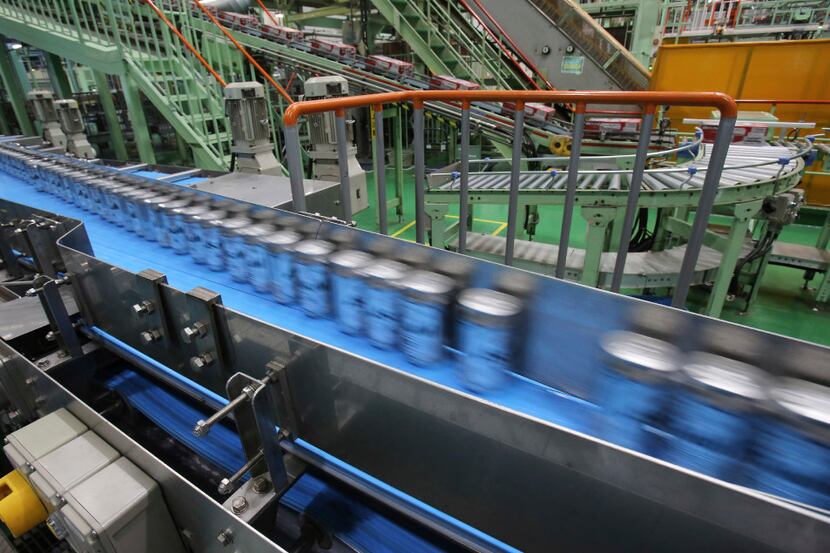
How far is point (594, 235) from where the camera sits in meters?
2.65

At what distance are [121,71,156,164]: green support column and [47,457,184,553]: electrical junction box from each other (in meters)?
5.09

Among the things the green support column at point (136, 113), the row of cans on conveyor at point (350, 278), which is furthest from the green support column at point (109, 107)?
the row of cans on conveyor at point (350, 278)

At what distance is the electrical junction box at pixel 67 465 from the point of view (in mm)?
776

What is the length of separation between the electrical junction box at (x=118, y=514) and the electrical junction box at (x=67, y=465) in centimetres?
2

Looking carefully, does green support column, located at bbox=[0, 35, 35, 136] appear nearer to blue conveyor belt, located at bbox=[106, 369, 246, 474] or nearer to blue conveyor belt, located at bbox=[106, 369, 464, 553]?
blue conveyor belt, located at bbox=[106, 369, 246, 474]

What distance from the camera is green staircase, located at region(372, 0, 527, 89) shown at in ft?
23.1

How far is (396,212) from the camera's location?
18.1 ft

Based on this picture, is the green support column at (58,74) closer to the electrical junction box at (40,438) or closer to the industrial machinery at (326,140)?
the industrial machinery at (326,140)

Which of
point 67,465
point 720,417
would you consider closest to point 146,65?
point 67,465

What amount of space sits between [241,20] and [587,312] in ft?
26.6

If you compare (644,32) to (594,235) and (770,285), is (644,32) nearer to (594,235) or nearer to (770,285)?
(770,285)

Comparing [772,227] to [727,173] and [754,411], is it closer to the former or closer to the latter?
[727,173]

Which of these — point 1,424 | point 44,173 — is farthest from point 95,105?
point 1,424

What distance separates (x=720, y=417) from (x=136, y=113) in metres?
5.86
